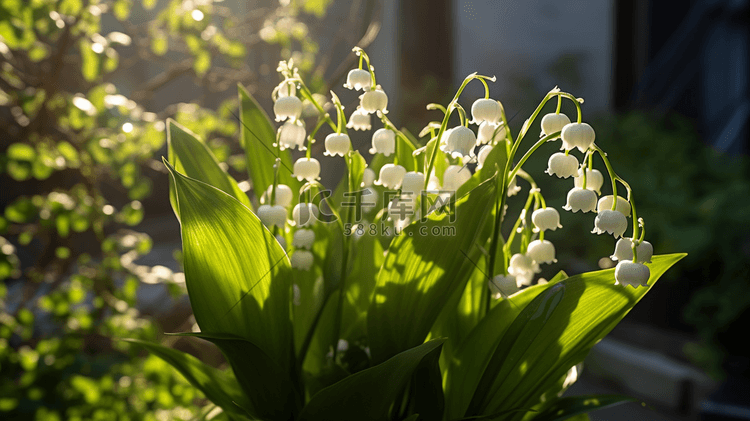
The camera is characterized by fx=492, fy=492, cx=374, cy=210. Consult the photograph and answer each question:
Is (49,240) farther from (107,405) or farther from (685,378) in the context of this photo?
(685,378)

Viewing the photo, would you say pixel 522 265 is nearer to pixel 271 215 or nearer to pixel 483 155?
pixel 483 155

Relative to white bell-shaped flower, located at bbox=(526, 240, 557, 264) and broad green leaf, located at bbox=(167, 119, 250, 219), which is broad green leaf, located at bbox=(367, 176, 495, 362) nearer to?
white bell-shaped flower, located at bbox=(526, 240, 557, 264)

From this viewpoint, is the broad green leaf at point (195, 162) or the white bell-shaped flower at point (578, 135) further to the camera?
the broad green leaf at point (195, 162)

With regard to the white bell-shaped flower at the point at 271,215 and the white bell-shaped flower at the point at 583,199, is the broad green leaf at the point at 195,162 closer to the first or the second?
the white bell-shaped flower at the point at 271,215

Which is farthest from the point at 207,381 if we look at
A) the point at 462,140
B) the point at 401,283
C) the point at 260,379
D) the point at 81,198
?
the point at 81,198

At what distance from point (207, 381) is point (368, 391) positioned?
17 centimetres

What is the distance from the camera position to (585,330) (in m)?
0.37

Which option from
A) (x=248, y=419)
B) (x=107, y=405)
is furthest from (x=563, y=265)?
(x=248, y=419)

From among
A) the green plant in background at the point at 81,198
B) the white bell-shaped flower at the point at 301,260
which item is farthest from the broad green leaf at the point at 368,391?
the green plant in background at the point at 81,198

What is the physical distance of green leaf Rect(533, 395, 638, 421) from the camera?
0.40 meters

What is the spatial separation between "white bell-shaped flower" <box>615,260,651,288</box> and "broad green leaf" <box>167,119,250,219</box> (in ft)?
1.09

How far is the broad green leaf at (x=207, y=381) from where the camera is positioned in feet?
1.42

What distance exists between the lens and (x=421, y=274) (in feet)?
1.27

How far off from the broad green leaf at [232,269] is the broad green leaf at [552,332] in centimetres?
18
